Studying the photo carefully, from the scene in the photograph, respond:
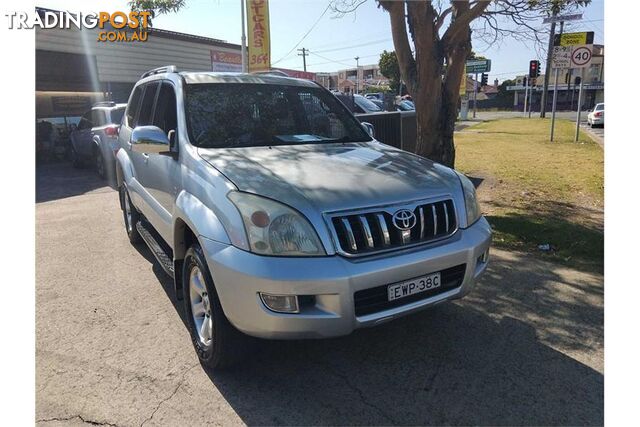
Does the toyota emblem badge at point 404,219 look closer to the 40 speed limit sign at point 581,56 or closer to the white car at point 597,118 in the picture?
the 40 speed limit sign at point 581,56

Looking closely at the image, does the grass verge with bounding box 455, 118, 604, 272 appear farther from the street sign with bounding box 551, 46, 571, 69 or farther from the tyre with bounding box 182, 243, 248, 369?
the tyre with bounding box 182, 243, 248, 369

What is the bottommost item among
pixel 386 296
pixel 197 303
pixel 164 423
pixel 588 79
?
pixel 164 423

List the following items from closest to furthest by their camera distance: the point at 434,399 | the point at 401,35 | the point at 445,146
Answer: the point at 434,399
the point at 401,35
the point at 445,146

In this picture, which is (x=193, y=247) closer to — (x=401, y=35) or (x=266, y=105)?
(x=266, y=105)

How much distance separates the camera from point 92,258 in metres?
5.44

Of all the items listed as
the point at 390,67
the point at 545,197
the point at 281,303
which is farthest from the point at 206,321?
the point at 390,67

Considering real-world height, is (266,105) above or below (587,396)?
above

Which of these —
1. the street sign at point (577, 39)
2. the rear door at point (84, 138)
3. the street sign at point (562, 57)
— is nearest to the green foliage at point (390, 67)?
the street sign at point (577, 39)

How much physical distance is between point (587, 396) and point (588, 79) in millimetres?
73477

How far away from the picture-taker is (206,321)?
3127mm

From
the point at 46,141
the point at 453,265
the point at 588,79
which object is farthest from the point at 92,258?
the point at 588,79

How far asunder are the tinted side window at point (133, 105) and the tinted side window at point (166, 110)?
3.36 ft

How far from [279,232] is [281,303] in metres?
0.39

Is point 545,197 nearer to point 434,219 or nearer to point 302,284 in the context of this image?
point 434,219
